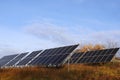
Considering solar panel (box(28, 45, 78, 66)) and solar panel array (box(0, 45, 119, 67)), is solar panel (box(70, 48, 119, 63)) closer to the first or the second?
solar panel array (box(0, 45, 119, 67))

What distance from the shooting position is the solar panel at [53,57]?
2952 cm

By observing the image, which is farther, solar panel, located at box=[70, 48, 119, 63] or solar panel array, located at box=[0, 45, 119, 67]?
solar panel, located at box=[70, 48, 119, 63]

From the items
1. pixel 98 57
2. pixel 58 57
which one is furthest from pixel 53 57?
pixel 98 57

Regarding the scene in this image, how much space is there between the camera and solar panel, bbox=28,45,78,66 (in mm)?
29516

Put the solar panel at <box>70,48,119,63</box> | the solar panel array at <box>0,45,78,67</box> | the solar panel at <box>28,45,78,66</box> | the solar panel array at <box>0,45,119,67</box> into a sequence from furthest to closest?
the solar panel at <box>70,48,119,63</box> < the solar panel array at <box>0,45,119,67</box> < the solar panel array at <box>0,45,78,67</box> < the solar panel at <box>28,45,78,66</box>

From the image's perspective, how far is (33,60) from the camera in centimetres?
3541

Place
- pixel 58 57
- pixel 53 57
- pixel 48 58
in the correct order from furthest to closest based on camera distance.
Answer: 1. pixel 48 58
2. pixel 53 57
3. pixel 58 57

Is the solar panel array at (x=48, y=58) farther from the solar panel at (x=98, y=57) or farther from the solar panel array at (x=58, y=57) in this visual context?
the solar panel at (x=98, y=57)

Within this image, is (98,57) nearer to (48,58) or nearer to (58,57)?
(48,58)

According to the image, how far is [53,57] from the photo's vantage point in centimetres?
3175

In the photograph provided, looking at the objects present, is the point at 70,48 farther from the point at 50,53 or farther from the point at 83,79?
the point at 83,79

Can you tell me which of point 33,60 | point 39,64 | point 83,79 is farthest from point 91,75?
point 33,60

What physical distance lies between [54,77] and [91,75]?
10.9 feet

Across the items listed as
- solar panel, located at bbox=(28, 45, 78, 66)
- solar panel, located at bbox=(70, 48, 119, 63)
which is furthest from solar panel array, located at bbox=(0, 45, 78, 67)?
solar panel, located at bbox=(70, 48, 119, 63)
